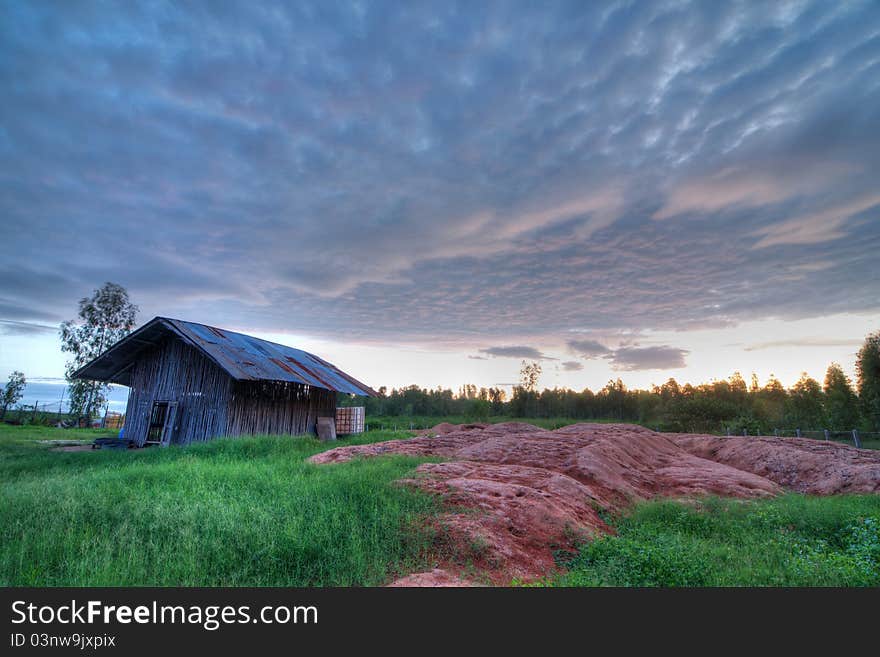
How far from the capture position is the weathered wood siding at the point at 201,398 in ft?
57.4

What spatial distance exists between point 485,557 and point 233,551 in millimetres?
3126

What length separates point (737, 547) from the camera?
6.64 meters

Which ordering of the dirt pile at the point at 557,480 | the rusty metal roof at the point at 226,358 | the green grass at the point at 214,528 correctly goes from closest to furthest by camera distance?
the green grass at the point at 214,528
the dirt pile at the point at 557,480
the rusty metal roof at the point at 226,358

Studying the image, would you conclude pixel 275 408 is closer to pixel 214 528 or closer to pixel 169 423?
pixel 169 423

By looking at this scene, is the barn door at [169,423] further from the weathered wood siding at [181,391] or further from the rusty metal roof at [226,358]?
the rusty metal roof at [226,358]

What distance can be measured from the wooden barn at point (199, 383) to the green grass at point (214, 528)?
7.72 metres

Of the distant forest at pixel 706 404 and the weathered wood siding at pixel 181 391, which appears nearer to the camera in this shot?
the weathered wood siding at pixel 181 391

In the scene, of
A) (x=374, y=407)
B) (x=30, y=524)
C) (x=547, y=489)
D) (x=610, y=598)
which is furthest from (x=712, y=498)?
(x=374, y=407)

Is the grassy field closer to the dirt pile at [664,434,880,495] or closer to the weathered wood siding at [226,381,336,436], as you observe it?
the dirt pile at [664,434,880,495]

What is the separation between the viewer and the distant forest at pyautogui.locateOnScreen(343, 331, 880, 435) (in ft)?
129

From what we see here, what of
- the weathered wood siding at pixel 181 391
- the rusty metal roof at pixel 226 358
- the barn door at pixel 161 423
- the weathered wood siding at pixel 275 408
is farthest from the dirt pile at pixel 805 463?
the barn door at pixel 161 423

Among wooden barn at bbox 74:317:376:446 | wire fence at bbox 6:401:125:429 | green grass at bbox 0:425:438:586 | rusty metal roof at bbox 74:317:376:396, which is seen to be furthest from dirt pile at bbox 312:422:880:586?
wire fence at bbox 6:401:125:429

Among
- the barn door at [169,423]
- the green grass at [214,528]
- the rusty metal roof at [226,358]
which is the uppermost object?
the rusty metal roof at [226,358]

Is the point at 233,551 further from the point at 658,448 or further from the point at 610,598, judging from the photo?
the point at 658,448
